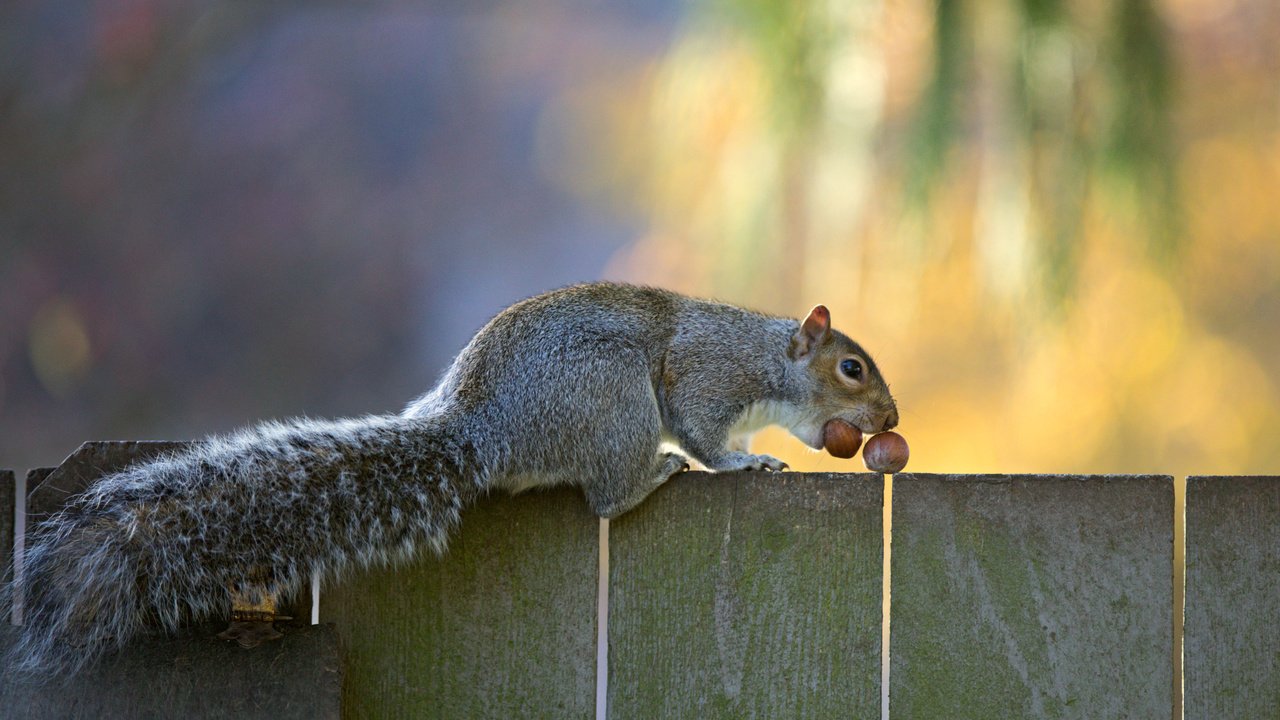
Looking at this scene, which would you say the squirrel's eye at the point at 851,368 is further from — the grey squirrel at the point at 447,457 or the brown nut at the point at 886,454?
the brown nut at the point at 886,454

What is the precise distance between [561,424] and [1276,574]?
73cm

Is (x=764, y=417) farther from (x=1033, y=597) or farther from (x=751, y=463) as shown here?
(x=1033, y=597)

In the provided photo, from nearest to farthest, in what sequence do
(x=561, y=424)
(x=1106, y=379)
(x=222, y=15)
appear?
(x=561, y=424) → (x=1106, y=379) → (x=222, y=15)

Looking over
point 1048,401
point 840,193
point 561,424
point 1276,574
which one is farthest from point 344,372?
point 1276,574

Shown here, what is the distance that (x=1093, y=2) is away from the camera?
2270 mm

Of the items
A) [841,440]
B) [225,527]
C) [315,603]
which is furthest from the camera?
[841,440]

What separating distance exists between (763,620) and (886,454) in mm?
300

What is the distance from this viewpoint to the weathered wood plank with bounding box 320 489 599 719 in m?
1.25

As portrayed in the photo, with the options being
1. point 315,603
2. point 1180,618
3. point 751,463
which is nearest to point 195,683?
point 315,603

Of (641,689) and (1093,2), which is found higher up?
(1093,2)

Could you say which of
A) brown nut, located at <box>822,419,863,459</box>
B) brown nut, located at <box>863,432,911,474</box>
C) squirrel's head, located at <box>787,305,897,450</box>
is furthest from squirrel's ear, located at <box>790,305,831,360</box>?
brown nut, located at <box>863,432,911,474</box>

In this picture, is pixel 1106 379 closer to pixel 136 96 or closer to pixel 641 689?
pixel 641 689

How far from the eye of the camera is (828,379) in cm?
171

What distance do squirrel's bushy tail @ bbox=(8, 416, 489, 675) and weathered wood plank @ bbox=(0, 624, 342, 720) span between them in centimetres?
3
